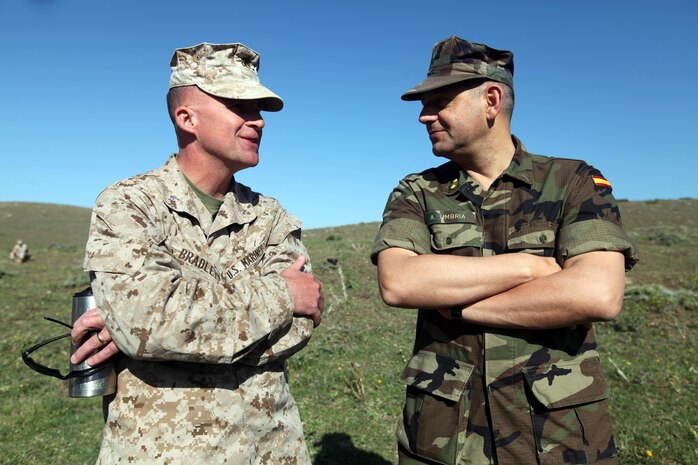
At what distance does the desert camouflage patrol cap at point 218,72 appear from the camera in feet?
8.93

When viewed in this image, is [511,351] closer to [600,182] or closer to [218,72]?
[600,182]

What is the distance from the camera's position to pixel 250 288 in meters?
2.32

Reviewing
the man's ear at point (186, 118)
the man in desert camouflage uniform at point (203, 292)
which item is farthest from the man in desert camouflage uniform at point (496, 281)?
the man's ear at point (186, 118)

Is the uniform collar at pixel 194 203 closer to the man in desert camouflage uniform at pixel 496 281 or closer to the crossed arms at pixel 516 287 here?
the man in desert camouflage uniform at pixel 496 281

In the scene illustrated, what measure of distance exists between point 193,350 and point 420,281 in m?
1.11

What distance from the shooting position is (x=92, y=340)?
225 centimetres

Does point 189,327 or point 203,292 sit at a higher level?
point 203,292

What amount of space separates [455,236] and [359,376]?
4578 millimetres

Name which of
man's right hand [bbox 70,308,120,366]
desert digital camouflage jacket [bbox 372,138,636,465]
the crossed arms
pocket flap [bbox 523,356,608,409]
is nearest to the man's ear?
man's right hand [bbox 70,308,120,366]

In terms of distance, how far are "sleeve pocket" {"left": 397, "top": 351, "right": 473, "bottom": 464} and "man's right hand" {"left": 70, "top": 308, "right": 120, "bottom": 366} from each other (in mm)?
1439

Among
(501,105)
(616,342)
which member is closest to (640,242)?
(616,342)

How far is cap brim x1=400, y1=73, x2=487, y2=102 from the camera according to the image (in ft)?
8.96

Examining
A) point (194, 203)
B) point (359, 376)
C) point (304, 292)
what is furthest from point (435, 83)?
point (359, 376)

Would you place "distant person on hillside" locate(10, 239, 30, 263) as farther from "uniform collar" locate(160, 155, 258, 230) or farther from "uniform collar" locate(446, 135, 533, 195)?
"uniform collar" locate(446, 135, 533, 195)
